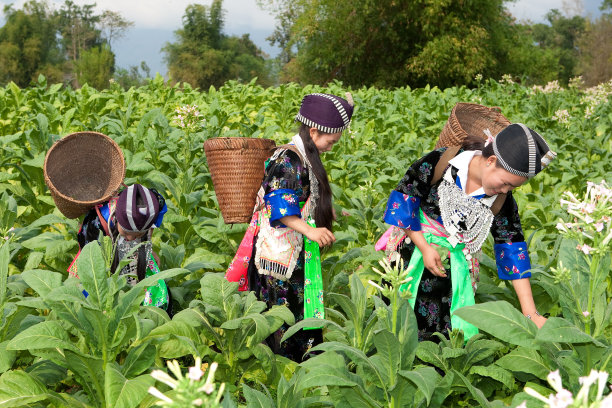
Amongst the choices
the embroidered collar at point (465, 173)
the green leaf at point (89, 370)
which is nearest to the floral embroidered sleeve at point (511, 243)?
the embroidered collar at point (465, 173)

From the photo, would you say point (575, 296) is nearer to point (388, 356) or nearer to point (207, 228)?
point (388, 356)

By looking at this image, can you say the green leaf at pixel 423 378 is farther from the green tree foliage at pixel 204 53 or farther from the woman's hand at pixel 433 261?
the green tree foliage at pixel 204 53

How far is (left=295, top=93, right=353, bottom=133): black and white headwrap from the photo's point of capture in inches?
141

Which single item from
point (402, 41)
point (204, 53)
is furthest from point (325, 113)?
point (204, 53)

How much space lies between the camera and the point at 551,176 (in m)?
8.39

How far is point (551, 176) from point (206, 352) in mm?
6573

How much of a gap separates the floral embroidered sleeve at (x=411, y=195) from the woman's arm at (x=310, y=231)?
0.33 metres

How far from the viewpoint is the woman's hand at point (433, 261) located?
329 centimetres

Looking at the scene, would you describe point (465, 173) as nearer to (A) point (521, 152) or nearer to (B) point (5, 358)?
(A) point (521, 152)

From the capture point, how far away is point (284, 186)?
3.61 meters

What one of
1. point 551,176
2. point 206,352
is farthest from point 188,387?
point 551,176

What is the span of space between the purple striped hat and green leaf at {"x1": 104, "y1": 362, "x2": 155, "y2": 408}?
1.02m

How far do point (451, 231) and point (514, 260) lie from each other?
0.40 m

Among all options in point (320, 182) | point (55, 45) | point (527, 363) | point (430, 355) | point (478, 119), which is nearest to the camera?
point (527, 363)
